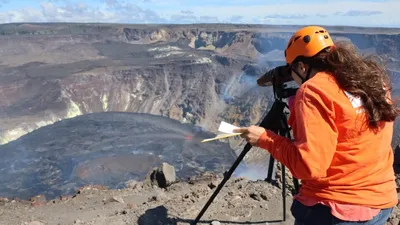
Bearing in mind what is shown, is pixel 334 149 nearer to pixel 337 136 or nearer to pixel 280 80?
pixel 337 136

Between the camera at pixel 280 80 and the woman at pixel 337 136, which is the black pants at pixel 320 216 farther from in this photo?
the camera at pixel 280 80

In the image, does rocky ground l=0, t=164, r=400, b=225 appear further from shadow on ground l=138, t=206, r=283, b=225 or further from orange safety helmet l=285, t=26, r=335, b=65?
orange safety helmet l=285, t=26, r=335, b=65

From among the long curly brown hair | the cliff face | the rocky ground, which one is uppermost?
the long curly brown hair

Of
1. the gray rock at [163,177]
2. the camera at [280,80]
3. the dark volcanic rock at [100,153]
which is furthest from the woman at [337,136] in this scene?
the dark volcanic rock at [100,153]

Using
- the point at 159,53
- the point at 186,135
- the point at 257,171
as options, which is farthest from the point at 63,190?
the point at 159,53

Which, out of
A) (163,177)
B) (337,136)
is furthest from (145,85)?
(337,136)

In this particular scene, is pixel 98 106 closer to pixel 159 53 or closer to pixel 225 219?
pixel 159 53

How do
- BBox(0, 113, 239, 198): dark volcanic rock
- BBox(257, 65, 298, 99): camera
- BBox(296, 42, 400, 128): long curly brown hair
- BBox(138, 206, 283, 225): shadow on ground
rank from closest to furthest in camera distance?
BBox(296, 42, 400, 128): long curly brown hair, BBox(257, 65, 298, 99): camera, BBox(138, 206, 283, 225): shadow on ground, BBox(0, 113, 239, 198): dark volcanic rock

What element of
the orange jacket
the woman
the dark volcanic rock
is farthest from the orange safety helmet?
the dark volcanic rock

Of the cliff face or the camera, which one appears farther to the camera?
the cliff face
